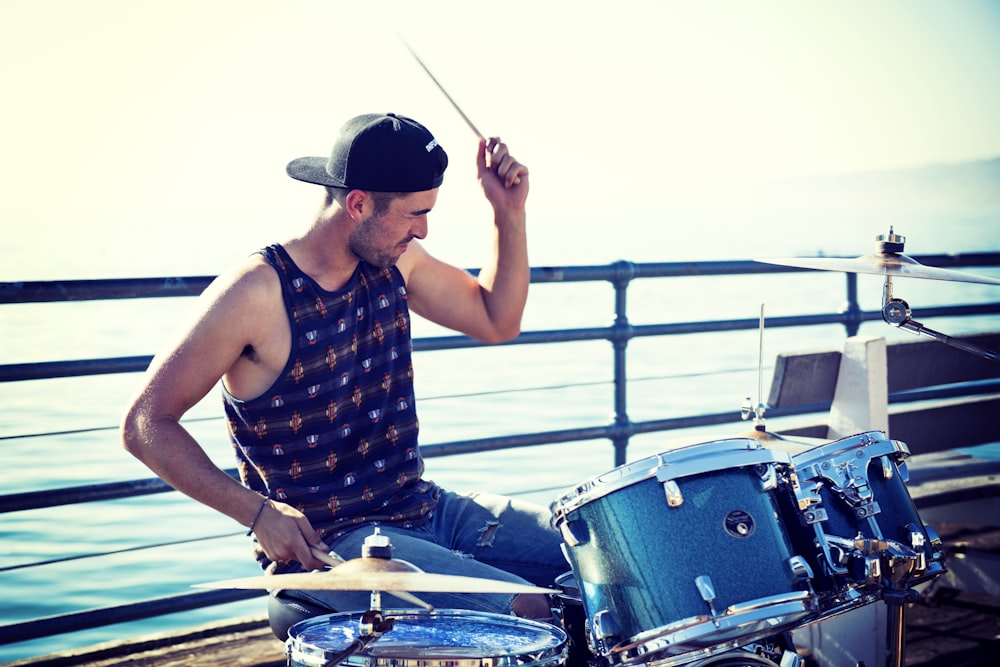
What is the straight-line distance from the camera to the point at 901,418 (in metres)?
4.16

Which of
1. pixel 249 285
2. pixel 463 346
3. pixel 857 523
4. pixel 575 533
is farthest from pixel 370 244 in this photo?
pixel 857 523

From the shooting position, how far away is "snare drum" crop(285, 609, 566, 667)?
2012 mm

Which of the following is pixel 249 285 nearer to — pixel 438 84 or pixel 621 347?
pixel 438 84

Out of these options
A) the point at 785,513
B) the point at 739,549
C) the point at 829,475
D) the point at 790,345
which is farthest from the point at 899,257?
the point at 790,345

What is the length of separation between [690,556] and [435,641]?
553mm

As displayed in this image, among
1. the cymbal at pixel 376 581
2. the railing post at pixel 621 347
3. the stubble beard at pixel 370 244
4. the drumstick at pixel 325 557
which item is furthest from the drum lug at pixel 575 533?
the railing post at pixel 621 347

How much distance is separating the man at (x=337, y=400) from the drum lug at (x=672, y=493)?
448 millimetres

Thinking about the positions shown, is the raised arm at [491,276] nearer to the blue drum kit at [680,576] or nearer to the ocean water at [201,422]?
the ocean water at [201,422]

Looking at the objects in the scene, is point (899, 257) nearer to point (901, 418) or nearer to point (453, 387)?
point (901, 418)

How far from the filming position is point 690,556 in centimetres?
227

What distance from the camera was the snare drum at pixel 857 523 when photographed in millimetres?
2451

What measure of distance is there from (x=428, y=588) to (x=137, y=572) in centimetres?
467

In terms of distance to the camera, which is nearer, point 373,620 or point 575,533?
point 373,620

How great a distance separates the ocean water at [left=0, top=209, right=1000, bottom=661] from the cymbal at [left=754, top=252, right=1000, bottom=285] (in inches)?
11.0
